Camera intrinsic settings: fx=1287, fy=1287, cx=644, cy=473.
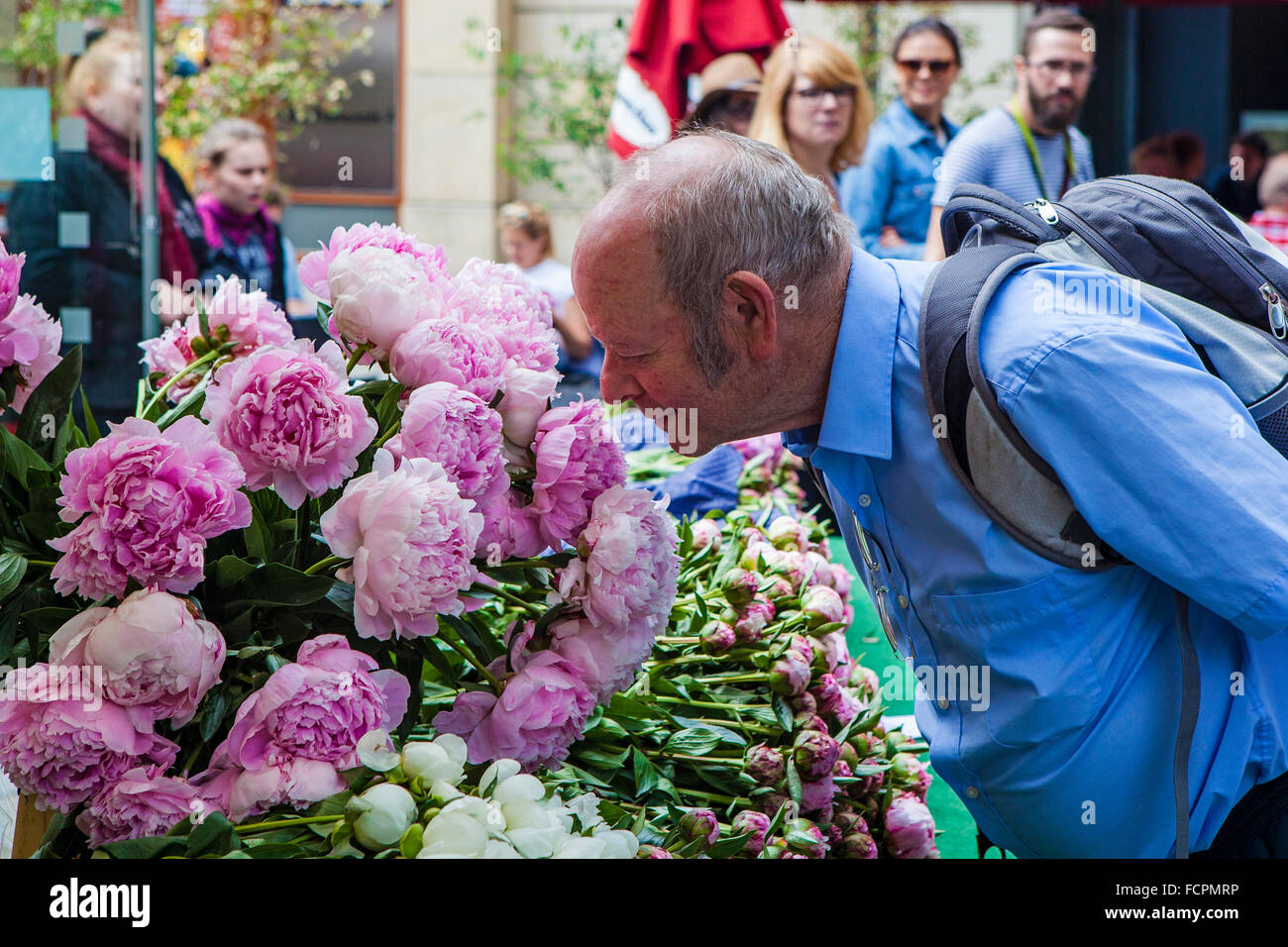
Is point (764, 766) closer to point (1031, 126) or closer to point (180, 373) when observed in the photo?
point (180, 373)

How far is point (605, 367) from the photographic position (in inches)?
53.3

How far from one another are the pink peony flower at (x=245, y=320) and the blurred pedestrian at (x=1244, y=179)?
643 centimetres

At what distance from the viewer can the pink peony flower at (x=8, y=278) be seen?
1.11 meters

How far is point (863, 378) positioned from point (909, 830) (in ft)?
1.92

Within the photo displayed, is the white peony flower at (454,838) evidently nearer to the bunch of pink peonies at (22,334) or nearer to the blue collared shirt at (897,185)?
the bunch of pink peonies at (22,334)

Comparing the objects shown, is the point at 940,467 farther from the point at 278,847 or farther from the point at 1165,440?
the point at 278,847

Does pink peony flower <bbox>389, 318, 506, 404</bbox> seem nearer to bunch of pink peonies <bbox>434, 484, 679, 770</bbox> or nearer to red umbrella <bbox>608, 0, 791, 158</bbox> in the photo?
bunch of pink peonies <bbox>434, 484, 679, 770</bbox>

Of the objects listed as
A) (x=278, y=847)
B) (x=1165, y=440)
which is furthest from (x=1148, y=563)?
(x=278, y=847)

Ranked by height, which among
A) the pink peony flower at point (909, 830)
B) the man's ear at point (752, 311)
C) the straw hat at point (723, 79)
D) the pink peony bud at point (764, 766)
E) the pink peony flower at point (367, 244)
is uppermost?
the straw hat at point (723, 79)

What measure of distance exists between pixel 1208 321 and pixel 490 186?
26.1 feet

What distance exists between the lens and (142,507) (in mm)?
950

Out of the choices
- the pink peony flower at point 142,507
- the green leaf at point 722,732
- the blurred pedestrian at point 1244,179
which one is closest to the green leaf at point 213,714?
the pink peony flower at point 142,507

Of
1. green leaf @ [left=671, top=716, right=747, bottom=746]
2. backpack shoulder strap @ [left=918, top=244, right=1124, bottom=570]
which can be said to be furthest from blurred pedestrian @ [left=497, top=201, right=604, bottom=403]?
backpack shoulder strap @ [left=918, top=244, right=1124, bottom=570]

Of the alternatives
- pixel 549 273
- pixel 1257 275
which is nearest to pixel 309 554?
pixel 1257 275
